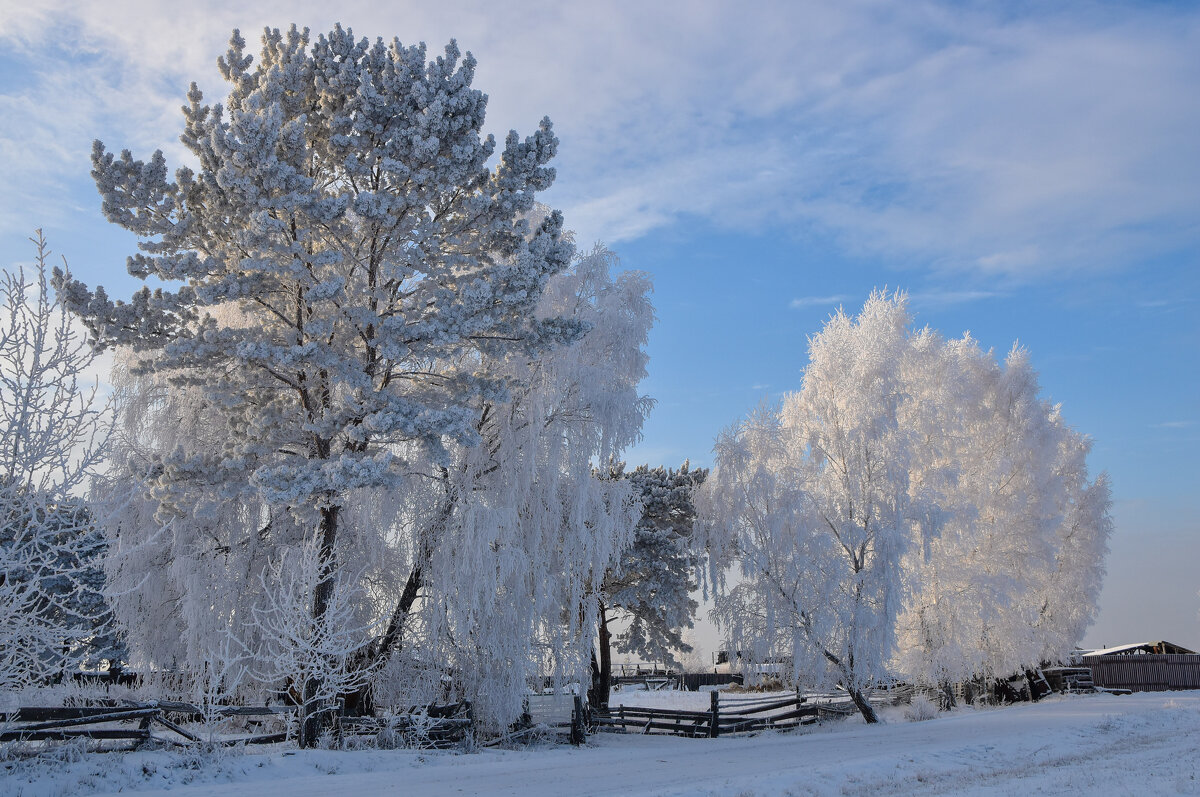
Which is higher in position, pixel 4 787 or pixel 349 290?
pixel 349 290

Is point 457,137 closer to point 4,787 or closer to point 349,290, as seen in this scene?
point 349,290

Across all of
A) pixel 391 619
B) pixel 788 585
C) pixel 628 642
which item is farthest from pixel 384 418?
pixel 628 642

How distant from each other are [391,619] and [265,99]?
1120 cm

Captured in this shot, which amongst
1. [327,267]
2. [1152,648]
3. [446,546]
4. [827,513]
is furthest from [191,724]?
[1152,648]

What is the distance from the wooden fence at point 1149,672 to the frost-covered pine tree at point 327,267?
32.6 metres

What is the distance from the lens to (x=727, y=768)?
13.5 metres

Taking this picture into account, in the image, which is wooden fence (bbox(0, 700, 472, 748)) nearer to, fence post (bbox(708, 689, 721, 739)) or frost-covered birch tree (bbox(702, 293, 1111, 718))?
fence post (bbox(708, 689, 721, 739))

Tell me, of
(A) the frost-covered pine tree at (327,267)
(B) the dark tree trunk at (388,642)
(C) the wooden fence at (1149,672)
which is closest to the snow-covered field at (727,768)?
(B) the dark tree trunk at (388,642)

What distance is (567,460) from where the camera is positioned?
63.2 ft

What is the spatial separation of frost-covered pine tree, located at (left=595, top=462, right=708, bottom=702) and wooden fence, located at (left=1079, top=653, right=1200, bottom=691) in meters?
19.9

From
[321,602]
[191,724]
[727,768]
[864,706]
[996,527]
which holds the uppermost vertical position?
[996,527]

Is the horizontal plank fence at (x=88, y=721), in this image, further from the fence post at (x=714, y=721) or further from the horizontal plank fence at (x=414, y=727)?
the fence post at (x=714, y=721)

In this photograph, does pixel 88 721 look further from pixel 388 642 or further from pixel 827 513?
pixel 827 513

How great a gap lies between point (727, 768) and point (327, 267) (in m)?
12.9
